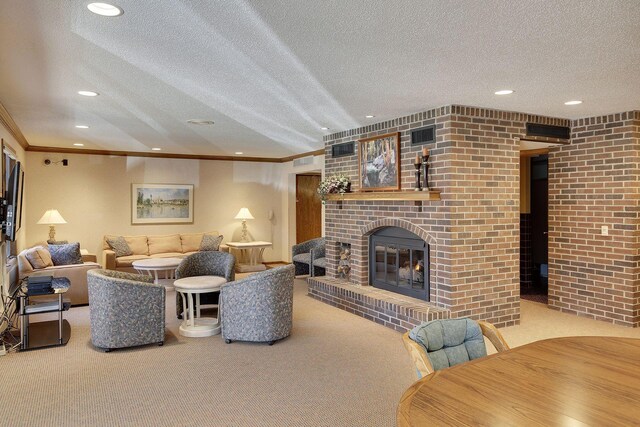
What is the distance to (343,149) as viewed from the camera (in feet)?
21.0

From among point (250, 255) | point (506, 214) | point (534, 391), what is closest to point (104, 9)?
point (534, 391)

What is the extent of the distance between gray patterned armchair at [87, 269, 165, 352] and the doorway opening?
531cm

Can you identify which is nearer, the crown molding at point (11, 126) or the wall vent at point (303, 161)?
the crown molding at point (11, 126)

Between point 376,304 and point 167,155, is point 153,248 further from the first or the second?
point 376,304

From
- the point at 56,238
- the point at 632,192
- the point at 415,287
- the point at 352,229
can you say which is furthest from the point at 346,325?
the point at 56,238

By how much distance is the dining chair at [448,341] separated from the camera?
6.68 feet

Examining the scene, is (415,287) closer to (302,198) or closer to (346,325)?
(346,325)

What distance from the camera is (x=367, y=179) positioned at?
5.88m

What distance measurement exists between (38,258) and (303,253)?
408 centimetres

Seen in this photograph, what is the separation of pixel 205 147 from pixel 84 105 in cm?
363

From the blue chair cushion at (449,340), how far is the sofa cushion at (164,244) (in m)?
7.55

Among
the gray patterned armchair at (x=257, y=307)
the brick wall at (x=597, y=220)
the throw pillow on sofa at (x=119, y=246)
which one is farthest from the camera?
the throw pillow on sofa at (x=119, y=246)

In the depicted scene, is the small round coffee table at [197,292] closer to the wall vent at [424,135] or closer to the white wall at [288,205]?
the wall vent at [424,135]

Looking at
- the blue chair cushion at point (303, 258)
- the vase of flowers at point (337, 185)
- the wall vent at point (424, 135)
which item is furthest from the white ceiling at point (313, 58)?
the blue chair cushion at point (303, 258)
